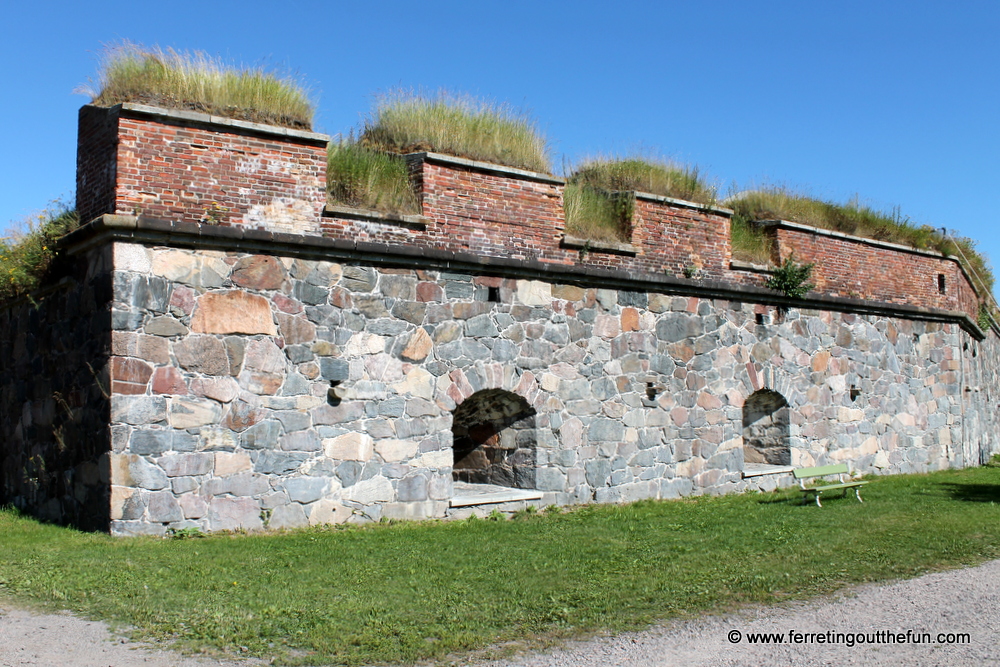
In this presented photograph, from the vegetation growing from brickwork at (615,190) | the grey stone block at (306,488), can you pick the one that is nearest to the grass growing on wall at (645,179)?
the vegetation growing from brickwork at (615,190)

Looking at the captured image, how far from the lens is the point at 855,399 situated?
14555 millimetres

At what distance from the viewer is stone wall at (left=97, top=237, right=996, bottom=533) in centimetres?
851

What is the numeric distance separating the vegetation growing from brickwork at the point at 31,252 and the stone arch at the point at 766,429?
9.46m

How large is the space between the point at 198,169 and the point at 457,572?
4844 millimetres

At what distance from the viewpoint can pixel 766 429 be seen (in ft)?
45.3

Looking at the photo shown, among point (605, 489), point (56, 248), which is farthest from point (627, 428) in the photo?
point (56, 248)

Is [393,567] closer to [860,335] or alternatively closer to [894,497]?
[894,497]

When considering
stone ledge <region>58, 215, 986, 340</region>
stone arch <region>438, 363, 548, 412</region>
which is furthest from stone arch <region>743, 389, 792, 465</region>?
stone arch <region>438, 363, 548, 412</region>

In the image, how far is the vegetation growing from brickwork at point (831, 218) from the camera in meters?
14.6

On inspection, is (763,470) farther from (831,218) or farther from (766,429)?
(831,218)

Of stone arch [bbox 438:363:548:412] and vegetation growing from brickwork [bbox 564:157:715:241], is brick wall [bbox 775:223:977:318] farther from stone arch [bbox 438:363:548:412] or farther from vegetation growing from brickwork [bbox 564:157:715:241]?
stone arch [bbox 438:363:548:412]

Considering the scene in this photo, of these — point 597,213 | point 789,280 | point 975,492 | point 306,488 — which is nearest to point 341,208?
point 306,488

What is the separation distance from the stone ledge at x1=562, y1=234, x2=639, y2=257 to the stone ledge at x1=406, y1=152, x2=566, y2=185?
2.48ft

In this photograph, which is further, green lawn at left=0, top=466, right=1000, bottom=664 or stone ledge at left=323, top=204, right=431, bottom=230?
stone ledge at left=323, top=204, right=431, bottom=230
